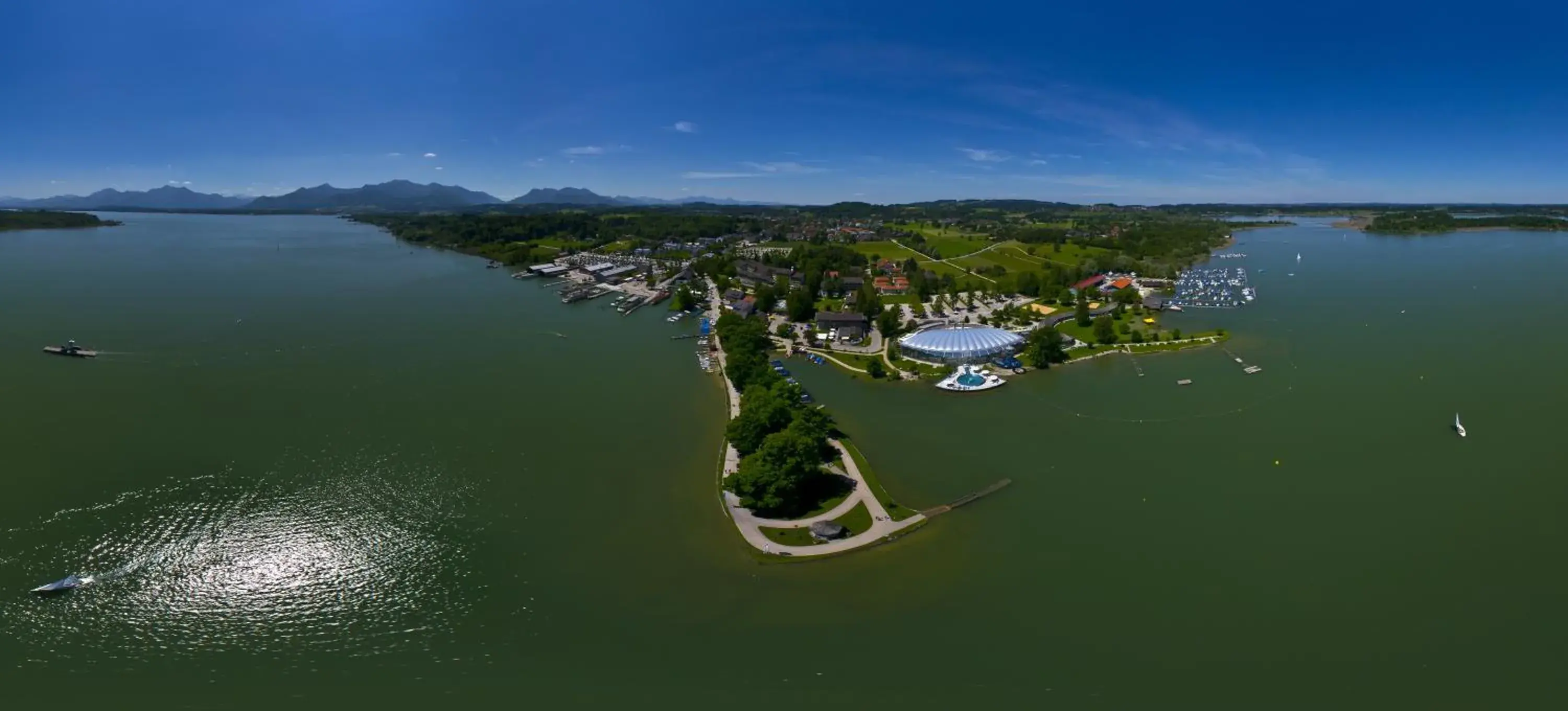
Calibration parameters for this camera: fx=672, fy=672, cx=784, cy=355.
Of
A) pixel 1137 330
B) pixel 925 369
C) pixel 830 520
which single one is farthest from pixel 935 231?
pixel 830 520

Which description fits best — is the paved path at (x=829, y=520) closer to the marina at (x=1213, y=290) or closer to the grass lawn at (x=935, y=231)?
the marina at (x=1213, y=290)

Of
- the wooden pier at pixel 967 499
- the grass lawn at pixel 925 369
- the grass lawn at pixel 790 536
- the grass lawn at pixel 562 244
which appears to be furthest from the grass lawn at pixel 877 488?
the grass lawn at pixel 562 244

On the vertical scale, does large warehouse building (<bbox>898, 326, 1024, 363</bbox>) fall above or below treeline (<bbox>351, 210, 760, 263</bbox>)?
below

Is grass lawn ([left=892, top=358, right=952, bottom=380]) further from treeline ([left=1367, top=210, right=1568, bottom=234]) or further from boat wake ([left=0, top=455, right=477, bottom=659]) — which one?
treeline ([left=1367, top=210, right=1568, bottom=234])

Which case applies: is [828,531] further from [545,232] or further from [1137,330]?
[545,232]

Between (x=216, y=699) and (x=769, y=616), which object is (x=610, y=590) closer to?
(x=769, y=616)

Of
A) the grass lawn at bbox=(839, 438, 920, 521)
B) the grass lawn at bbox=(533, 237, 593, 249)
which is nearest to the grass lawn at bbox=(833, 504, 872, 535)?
the grass lawn at bbox=(839, 438, 920, 521)
